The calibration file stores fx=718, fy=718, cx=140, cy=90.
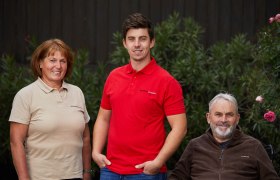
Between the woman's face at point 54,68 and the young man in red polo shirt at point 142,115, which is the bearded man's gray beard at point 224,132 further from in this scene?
the woman's face at point 54,68

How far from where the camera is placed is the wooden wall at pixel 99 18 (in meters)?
8.67

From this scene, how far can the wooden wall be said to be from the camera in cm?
867

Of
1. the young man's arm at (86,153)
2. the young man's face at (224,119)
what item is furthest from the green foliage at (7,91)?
the young man's face at (224,119)

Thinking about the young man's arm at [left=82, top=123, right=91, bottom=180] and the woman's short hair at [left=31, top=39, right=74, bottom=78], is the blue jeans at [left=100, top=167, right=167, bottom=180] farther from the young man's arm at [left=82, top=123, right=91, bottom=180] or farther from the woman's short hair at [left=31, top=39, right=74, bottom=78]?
the woman's short hair at [left=31, top=39, right=74, bottom=78]

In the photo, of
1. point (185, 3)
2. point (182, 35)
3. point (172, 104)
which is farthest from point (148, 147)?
point (185, 3)

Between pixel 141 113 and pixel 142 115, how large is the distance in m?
0.02

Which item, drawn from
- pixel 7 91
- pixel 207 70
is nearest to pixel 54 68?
pixel 7 91

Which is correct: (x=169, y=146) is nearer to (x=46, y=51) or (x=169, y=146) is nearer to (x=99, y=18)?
(x=46, y=51)

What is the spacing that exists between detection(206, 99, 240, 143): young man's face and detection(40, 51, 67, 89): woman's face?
116 centimetres

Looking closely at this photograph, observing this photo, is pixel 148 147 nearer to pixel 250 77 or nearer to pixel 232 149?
pixel 232 149

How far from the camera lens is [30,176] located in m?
5.05

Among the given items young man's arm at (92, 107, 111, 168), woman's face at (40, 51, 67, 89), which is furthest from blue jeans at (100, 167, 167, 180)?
woman's face at (40, 51, 67, 89)

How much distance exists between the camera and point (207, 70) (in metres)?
8.01

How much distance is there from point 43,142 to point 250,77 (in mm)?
2996
